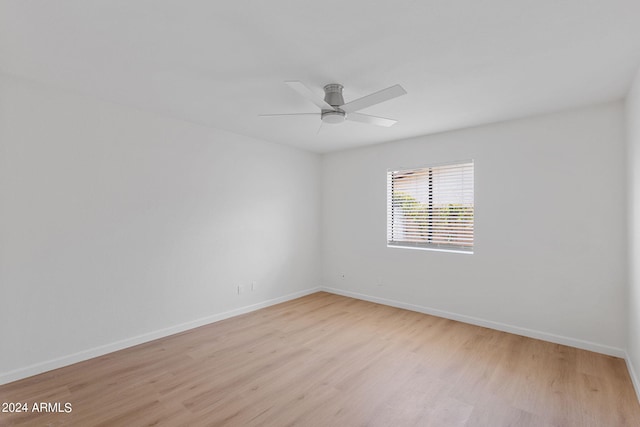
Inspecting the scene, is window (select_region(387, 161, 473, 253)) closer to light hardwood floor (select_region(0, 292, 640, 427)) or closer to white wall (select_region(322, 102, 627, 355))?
white wall (select_region(322, 102, 627, 355))

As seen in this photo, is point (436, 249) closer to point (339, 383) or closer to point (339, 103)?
point (339, 383)

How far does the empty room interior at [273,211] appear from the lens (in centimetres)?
188

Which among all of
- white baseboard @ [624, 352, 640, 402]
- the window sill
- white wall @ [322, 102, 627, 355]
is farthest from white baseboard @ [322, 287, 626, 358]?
the window sill

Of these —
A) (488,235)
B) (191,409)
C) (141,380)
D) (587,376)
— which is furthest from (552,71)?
(141,380)

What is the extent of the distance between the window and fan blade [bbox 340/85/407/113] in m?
2.04

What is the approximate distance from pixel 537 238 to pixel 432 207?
125 centimetres

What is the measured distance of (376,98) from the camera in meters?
2.26

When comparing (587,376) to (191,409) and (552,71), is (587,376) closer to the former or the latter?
(552,71)

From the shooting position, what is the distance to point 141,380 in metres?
2.39

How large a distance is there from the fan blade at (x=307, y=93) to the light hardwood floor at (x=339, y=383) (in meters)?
2.25

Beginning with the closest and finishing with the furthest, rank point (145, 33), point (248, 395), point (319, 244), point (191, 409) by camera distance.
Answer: point (145, 33) < point (191, 409) < point (248, 395) < point (319, 244)

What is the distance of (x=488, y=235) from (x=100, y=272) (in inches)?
165

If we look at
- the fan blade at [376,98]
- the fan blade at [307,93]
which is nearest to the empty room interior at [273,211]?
the fan blade at [376,98]

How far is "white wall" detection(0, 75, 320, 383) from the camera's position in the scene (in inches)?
95.9
